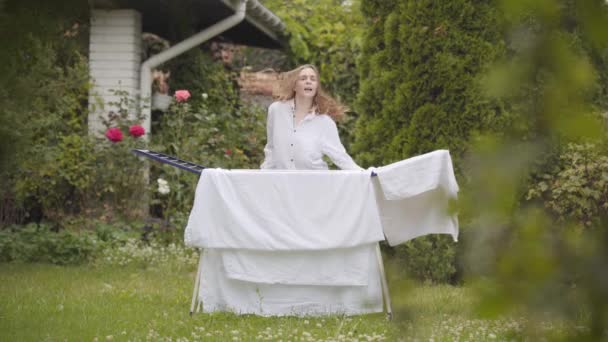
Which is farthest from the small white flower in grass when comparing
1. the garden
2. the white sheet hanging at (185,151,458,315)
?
the white sheet hanging at (185,151,458,315)

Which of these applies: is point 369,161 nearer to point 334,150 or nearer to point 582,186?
point 334,150

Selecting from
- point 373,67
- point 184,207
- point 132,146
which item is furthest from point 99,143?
point 373,67

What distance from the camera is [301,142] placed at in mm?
4805

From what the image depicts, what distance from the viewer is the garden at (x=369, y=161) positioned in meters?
0.48

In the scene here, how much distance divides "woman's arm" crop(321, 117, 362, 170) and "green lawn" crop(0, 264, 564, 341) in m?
0.91

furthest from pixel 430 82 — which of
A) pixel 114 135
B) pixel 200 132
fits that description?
pixel 114 135

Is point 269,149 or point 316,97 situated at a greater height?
point 316,97

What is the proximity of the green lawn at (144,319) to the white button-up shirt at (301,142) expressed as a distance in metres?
0.98

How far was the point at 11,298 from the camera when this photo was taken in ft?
15.1

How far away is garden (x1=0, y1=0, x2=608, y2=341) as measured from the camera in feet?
1.58

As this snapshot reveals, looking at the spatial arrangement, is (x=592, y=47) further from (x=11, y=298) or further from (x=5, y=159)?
(x=11, y=298)

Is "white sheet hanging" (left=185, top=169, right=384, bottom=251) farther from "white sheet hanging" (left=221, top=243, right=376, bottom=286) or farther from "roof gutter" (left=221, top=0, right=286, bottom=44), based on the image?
"roof gutter" (left=221, top=0, right=286, bottom=44)

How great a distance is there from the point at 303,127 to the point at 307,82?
27 centimetres

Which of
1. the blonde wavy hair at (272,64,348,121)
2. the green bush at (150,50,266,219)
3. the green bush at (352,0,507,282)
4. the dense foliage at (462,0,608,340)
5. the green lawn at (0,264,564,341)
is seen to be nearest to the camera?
the dense foliage at (462,0,608,340)
